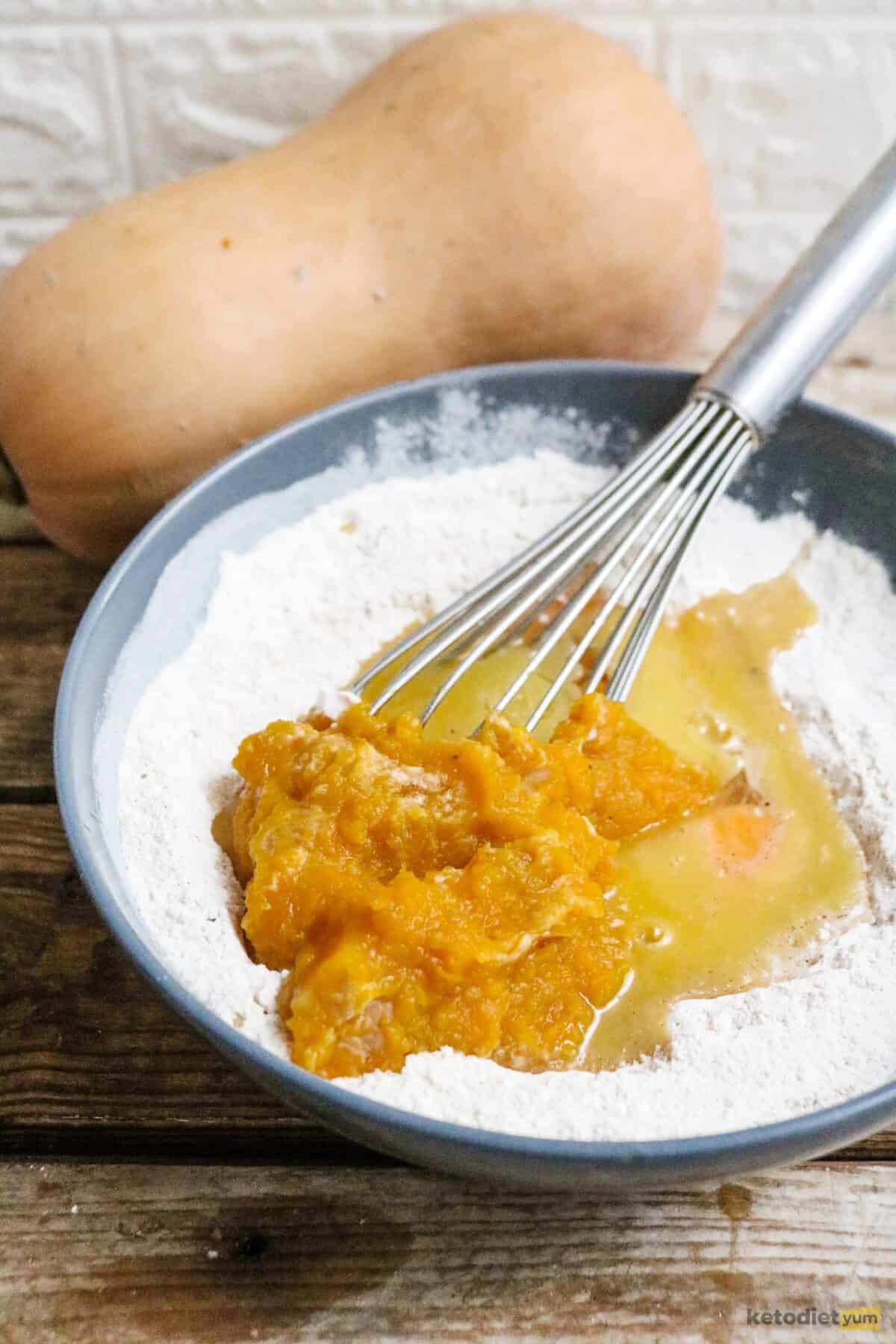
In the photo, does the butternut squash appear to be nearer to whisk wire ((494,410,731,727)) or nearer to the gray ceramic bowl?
the gray ceramic bowl

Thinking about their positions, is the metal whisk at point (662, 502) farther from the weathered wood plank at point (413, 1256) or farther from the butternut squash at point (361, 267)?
the weathered wood plank at point (413, 1256)

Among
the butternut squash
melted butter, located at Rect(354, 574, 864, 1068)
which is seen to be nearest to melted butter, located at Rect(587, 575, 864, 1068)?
melted butter, located at Rect(354, 574, 864, 1068)

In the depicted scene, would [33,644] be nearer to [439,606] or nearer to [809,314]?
[439,606]

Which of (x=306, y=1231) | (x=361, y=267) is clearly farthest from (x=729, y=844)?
(x=361, y=267)

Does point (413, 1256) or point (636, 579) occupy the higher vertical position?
point (636, 579)

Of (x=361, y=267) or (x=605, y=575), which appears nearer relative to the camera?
(x=605, y=575)

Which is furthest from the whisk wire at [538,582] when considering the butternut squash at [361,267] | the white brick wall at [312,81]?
the white brick wall at [312,81]

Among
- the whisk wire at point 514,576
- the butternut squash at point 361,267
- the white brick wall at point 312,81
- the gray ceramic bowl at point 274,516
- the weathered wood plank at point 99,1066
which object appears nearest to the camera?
the gray ceramic bowl at point 274,516
